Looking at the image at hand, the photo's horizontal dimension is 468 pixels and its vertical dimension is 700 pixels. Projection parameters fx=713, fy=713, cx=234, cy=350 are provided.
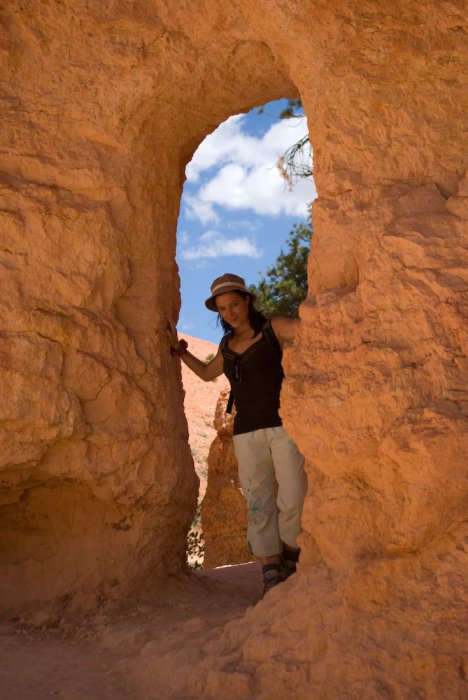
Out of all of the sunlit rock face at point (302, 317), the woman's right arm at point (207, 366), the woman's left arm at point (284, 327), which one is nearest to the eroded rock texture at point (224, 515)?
the sunlit rock face at point (302, 317)

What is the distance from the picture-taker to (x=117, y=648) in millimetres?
3607

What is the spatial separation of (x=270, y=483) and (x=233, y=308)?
105 cm

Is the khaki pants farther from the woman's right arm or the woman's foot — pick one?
the woman's right arm

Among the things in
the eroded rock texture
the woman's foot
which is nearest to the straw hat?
the woman's foot

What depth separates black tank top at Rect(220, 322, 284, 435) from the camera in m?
4.10

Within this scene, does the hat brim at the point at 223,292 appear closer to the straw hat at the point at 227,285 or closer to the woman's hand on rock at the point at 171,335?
the straw hat at the point at 227,285

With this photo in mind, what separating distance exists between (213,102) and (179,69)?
439 mm

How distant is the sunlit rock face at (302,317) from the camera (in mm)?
2785

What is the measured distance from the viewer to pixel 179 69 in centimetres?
437

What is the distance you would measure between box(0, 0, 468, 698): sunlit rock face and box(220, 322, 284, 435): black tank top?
624 mm

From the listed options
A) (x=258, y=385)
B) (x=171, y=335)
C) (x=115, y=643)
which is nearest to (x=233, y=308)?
(x=258, y=385)

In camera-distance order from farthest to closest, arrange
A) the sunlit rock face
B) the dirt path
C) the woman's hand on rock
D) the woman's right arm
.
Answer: the woman's hand on rock → the woman's right arm → the dirt path → the sunlit rock face

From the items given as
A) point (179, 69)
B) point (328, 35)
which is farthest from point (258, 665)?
point (179, 69)

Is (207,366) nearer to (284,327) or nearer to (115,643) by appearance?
(284,327)
